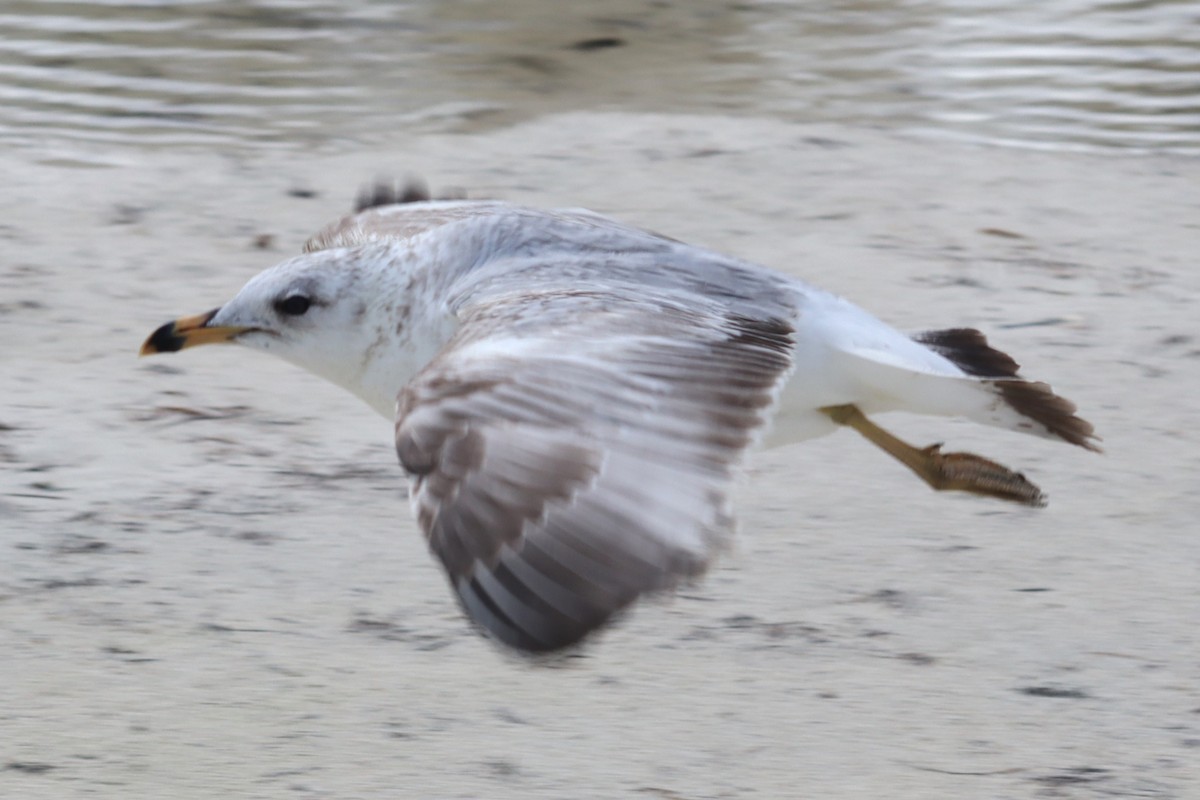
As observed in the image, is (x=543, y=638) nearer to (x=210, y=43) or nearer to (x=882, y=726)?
(x=882, y=726)

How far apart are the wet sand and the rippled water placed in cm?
141

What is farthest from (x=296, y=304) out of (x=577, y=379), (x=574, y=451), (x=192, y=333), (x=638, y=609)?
(x=574, y=451)

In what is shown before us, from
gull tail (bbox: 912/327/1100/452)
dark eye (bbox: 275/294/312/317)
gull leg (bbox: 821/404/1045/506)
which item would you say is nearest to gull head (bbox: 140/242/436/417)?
dark eye (bbox: 275/294/312/317)

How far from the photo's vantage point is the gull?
2.61 meters

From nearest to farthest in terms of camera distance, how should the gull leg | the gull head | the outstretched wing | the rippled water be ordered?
the outstretched wing → the gull head → the gull leg → the rippled water

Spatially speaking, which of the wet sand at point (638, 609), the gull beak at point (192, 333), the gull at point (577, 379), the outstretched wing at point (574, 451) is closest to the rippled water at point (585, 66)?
the wet sand at point (638, 609)

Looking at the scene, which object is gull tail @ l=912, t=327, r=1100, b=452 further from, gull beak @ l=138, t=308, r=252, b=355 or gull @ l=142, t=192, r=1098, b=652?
gull beak @ l=138, t=308, r=252, b=355

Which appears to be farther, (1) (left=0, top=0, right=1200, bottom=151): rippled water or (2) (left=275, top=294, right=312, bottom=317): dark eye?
(1) (left=0, top=0, right=1200, bottom=151): rippled water

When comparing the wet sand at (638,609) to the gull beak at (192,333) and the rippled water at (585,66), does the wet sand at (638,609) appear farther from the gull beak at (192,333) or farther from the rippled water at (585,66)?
the rippled water at (585,66)

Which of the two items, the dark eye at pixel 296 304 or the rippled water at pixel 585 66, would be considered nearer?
the dark eye at pixel 296 304

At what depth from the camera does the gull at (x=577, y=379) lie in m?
2.61

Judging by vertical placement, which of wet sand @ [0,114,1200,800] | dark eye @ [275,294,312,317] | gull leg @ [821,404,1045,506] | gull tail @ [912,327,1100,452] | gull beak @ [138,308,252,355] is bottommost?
wet sand @ [0,114,1200,800]

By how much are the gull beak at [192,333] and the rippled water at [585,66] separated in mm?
3677

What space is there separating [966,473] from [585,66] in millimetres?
4965
